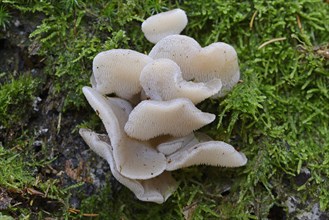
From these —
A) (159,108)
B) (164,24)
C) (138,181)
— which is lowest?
(138,181)

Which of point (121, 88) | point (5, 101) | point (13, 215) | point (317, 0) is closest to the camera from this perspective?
point (13, 215)

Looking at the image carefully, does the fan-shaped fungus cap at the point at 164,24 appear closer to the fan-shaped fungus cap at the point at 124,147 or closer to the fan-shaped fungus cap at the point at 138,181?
the fan-shaped fungus cap at the point at 124,147

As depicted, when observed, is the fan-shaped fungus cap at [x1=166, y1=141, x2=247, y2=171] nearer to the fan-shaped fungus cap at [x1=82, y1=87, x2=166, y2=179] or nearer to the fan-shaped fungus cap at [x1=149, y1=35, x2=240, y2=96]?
the fan-shaped fungus cap at [x1=82, y1=87, x2=166, y2=179]

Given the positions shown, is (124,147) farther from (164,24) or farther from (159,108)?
(164,24)

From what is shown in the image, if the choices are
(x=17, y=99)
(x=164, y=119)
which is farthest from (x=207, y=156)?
(x=17, y=99)

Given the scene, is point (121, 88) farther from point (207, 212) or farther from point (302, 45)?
point (302, 45)

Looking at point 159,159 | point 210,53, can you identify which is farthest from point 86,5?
point 159,159

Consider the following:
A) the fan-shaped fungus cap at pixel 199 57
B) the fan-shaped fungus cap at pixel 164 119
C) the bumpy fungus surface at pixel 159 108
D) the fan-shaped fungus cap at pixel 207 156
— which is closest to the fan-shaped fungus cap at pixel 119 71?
the bumpy fungus surface at pixel 159 108
